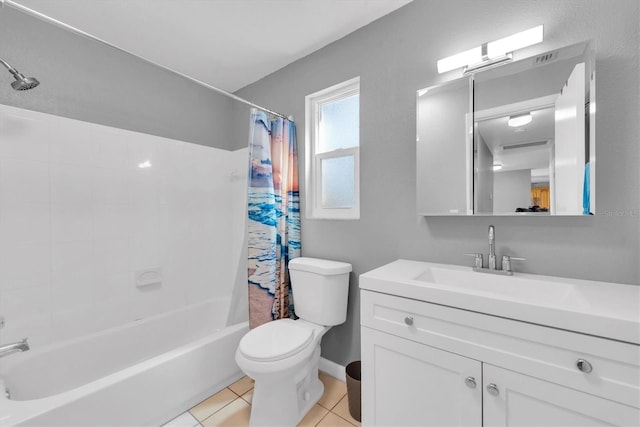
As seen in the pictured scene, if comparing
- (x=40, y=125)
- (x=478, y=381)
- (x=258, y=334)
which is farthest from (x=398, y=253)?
(x=40, y=125)

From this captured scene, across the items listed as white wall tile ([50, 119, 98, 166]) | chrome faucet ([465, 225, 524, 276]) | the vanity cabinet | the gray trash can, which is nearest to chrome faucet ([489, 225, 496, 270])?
chrome faucet ([465, 225, 524, 276])

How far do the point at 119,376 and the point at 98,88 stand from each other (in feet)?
6.48

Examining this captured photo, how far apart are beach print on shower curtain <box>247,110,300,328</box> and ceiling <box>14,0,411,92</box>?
54 cm

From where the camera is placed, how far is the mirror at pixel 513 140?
1.12 meters

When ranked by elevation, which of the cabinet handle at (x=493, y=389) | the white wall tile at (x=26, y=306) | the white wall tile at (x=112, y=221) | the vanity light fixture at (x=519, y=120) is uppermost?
the vanity light fixture at (x=519, y=120)

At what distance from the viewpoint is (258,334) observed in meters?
1.56

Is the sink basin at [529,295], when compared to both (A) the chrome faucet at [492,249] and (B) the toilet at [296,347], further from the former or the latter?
(B) the toilet at [296,347]

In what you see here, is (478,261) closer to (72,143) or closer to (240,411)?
(240,411)

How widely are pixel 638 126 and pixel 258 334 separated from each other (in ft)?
6.51

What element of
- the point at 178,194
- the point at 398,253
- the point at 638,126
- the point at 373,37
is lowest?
the point at 398,253

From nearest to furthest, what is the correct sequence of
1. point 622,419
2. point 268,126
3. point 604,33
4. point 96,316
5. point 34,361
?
point 622,419 → point 604,33 → point 34,361 → point 96,316 → point 268,126

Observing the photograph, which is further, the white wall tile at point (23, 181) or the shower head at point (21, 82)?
the white wall tile at point (23, 181)

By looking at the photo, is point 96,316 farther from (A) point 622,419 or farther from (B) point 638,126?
(B) point 638,126

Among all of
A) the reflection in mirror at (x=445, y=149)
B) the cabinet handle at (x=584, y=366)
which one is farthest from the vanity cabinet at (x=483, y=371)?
the reflection in mirror at (x=445, y=149)
